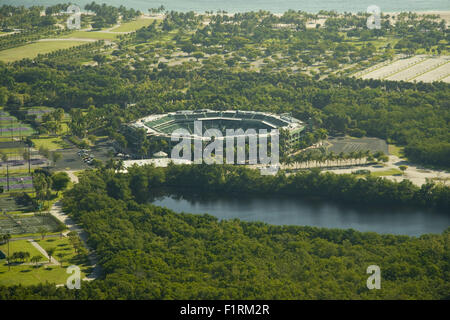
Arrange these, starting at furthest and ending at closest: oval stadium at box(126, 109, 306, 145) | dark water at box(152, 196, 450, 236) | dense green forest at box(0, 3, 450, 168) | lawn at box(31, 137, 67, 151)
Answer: dense green forest at box(0, 3, 450, 168) < oval stadium at box(126, 109, 306, 145) < lawn at box(31, 137, 67, 151) < dark water at box(152, 196, 450, 236)

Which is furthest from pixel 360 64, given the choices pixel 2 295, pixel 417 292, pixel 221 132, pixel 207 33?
pixel 2 295

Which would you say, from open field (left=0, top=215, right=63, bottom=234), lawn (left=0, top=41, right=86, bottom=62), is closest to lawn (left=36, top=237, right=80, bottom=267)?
open field (left=0, top=215, right=63, bottom=234)

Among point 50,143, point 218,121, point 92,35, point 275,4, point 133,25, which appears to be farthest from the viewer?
point 275,4

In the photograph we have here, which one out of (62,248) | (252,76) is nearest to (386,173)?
(62,248)

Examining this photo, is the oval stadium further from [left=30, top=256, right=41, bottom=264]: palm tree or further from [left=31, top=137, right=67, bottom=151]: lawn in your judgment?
[left=30, top=256, right=41, bottom=264]: palm tree

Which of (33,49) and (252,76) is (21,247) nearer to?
(252,76)
